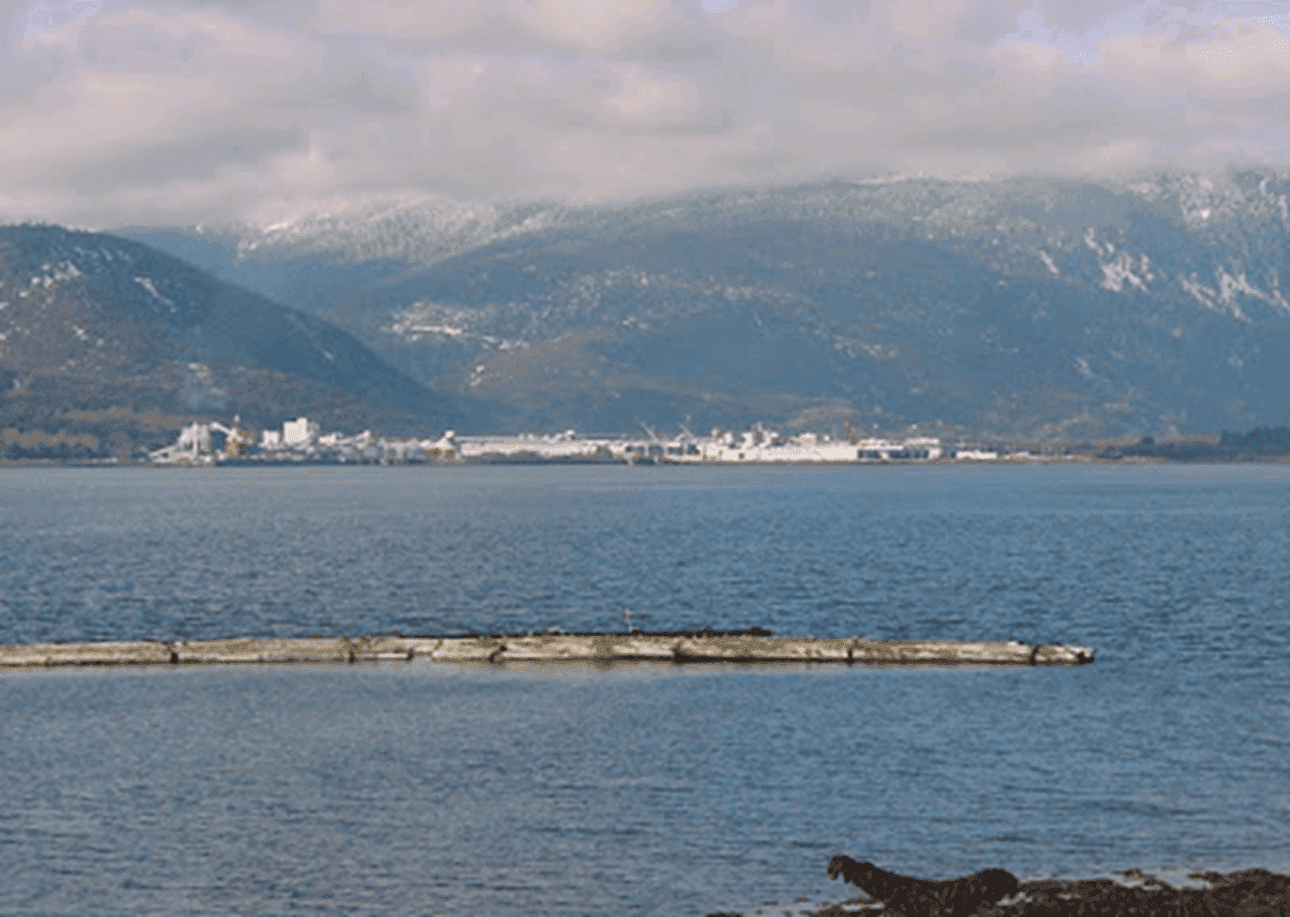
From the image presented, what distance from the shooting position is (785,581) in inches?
5034

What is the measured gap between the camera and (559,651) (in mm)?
80125

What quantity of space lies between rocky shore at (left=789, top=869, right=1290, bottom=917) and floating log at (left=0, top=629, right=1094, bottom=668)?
37503 millimetres

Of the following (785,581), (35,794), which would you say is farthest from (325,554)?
(35,794)

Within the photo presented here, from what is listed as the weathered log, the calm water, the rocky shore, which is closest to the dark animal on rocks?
the rocky shore

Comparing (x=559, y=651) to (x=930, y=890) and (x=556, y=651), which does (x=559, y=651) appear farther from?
(x=930, y=890)

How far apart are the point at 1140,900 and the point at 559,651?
4476 centimetres

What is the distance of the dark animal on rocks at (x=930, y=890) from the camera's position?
1421 inches

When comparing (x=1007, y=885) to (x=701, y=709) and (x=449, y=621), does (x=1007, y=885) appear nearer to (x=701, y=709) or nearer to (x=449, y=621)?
(x=701, y=709)

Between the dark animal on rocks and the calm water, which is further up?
the dark animal on rocks

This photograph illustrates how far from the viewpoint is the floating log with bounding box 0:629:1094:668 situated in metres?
78.5

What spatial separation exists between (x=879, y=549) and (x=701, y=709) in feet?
326

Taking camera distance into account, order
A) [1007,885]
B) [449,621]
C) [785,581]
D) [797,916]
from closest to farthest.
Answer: [1007,885]
[797,916]
[449,621]
[785,581]

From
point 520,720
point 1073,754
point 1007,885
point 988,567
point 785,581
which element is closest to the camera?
point 1007,885

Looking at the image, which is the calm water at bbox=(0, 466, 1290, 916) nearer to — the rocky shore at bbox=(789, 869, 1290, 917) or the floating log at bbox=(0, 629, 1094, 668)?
the floating log at bbox=(0, 629, 1094, 668)
